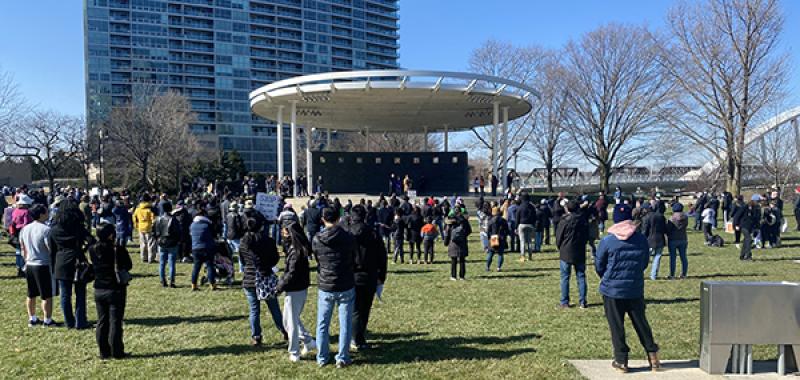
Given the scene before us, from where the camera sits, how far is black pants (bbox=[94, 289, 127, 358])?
557 cm

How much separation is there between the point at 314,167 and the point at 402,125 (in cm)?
931

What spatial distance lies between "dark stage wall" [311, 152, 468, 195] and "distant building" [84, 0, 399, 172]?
52.9 m

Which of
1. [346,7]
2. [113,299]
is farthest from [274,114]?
[346,7]

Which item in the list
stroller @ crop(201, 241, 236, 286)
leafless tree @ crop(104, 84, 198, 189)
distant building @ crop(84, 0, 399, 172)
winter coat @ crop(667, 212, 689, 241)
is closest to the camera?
stroller @ crop(201, 241, 236, 286)

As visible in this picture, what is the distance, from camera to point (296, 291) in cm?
543

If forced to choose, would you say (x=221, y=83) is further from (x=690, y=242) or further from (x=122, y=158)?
(x=690, y=242)

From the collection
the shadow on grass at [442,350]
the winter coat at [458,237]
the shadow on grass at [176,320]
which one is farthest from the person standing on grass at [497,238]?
the shadow on grass at [176,320]

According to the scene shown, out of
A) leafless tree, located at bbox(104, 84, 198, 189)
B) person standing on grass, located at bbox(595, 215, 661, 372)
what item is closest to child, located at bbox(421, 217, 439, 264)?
person standing on grass, located at bbox(595, 215, 661, 372)

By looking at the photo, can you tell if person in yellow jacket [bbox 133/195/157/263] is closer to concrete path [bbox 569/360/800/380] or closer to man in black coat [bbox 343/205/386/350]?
man in black coat [bbox 343/205/386/350]

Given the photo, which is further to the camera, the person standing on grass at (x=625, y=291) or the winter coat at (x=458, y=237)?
the winter coat at (x=458, y=237)

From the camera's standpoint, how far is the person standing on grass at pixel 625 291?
5.17m

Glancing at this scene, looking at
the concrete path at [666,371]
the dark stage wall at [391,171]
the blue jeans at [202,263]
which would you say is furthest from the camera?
the dark stage wall at [391,171]

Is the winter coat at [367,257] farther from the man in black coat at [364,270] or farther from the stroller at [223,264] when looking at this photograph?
the stroller at [223,264]

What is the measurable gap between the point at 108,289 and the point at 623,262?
5.50 m
